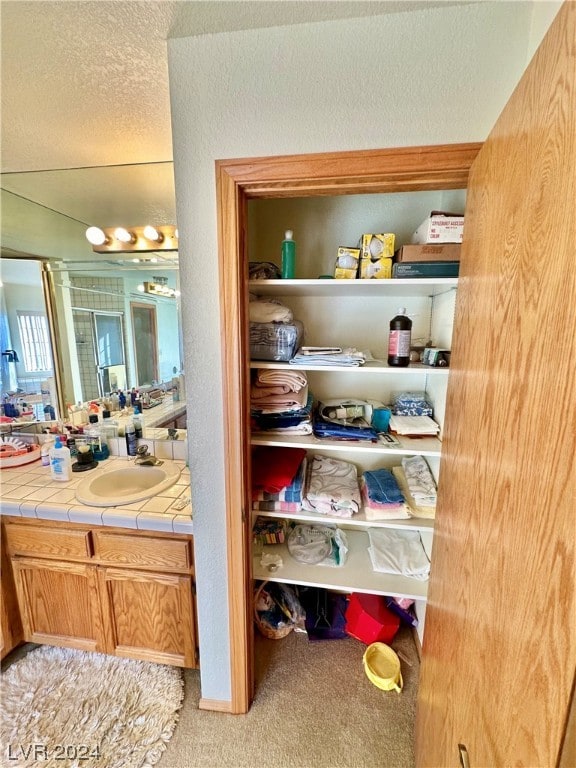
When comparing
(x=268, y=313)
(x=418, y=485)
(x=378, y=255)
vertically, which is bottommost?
(x=418, y=485)

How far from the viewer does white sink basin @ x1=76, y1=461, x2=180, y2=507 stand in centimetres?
146

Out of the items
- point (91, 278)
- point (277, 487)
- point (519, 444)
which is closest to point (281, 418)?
point (277, 487)

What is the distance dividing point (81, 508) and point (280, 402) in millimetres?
967

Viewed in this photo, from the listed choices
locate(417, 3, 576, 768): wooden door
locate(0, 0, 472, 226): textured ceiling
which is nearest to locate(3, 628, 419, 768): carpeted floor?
locate(417, 3, 576, 768): wooden door

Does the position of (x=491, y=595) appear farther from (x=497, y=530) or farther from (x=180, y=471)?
(x=180, y=471)

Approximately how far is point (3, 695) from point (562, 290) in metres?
2.41

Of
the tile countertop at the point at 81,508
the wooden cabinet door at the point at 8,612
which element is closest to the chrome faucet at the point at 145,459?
the tile countertop at the point at 81,508

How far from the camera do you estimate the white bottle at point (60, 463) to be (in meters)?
1.49

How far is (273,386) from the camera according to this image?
129 cm

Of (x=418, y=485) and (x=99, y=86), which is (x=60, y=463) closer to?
(x=99, y=86)

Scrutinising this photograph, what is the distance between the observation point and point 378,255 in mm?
1166

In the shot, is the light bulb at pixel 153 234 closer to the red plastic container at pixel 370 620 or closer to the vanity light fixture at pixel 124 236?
the vanity light fixture at pixel 124 236

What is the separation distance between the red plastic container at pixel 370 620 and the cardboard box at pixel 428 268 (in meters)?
1.66

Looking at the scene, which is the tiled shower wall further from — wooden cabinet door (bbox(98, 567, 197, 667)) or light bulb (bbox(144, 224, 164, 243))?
wooden cabinet door (bbox(98, 567, 197, 667))
